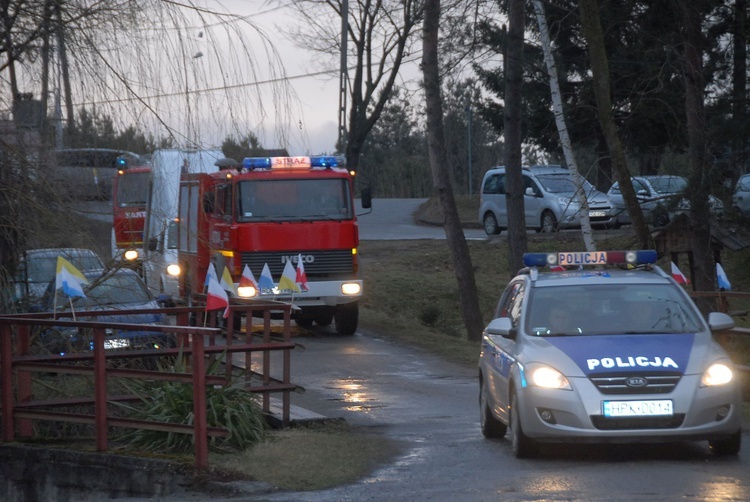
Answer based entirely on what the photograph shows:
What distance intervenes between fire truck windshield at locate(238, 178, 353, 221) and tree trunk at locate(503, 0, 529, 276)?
3.61 meters

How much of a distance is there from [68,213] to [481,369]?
4.52m

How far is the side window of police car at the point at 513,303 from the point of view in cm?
1020

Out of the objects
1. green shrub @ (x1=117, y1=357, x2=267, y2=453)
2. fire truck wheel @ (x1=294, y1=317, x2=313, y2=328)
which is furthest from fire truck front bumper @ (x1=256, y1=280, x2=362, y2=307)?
green shrub @ (x1=117, y1=357, x2=267, y2=453)

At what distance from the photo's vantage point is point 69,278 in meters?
9.00

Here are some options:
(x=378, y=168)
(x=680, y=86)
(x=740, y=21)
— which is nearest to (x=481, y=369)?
(x=740, y=21)

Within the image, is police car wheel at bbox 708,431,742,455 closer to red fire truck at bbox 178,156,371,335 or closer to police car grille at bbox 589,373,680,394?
police car grille at bbox 589,373,680,394

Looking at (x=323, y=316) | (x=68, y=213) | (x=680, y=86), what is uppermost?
(x=680, y=86)

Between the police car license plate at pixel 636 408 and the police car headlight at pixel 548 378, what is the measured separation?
345 millimetres

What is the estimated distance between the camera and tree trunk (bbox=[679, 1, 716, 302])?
17.8m

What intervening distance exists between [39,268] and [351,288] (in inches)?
442

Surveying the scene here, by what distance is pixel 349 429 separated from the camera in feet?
37.1

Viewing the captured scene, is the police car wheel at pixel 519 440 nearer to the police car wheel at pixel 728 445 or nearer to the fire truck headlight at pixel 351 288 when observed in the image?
the police car wheel at pixel 728 445

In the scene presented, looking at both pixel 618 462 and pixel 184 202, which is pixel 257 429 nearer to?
pixel 184 202

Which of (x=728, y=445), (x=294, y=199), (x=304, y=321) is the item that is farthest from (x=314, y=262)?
(x=728, y=445)
